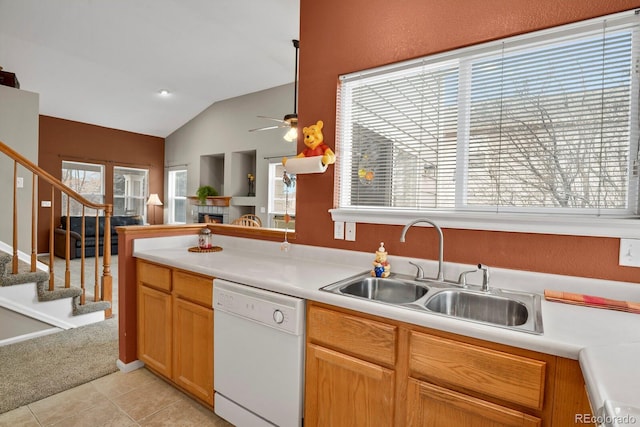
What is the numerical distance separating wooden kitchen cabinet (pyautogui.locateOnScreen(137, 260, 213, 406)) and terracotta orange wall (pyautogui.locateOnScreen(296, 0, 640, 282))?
2.57 feet

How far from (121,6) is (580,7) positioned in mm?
4860

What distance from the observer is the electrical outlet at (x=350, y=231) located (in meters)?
2.04

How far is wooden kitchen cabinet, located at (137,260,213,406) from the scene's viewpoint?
1879 millimetres

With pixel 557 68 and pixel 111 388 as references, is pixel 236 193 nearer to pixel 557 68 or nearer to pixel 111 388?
pixel 111 388

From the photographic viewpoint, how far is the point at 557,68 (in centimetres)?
150

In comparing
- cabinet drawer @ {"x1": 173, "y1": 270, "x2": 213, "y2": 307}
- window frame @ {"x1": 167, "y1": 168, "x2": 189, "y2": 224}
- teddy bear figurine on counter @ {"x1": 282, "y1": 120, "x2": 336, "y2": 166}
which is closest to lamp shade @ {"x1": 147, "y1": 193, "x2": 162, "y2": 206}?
window frame @ {"x1": 167, "y1": 168, "x2": 189, "y2": 224}

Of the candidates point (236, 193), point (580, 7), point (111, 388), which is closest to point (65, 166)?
point (236, 193)

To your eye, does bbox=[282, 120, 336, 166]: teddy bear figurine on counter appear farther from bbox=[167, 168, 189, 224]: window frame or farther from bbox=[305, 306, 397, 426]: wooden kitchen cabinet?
bbox=[167, 168, 189, 224]: window frame

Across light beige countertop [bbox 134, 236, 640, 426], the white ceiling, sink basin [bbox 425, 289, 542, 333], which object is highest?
the white ceiling

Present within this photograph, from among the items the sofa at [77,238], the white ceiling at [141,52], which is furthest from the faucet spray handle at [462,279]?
the sofa at [77,238]

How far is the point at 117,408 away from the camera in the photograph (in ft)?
6.53

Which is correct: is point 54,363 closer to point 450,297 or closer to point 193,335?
point 193,335

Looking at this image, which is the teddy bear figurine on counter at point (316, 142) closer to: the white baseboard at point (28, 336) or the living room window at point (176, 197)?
the white baseboard at point (28, 336)

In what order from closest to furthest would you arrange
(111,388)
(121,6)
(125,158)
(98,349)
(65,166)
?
(111,388)
(98,349)
(121,6)
(65,166)
(125,158)
